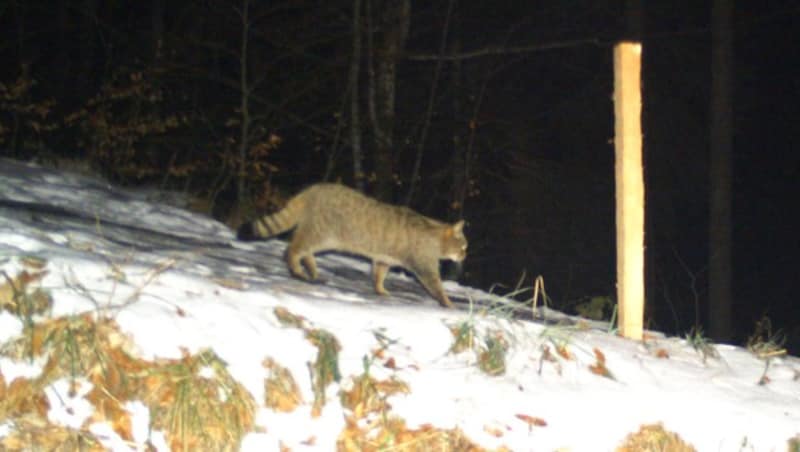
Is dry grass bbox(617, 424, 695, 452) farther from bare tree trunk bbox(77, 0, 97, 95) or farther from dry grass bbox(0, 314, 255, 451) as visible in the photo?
bare tree trunk bbox(77, 0, 97, 95)

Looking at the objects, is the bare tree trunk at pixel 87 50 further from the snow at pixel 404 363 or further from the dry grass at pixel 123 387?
the dry grass at pixel 123 387

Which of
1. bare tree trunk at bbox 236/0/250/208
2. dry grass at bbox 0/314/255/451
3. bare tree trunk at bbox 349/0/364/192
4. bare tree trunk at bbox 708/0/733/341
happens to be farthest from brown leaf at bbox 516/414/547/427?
bare tree trunk at bbox 708/0/733/341

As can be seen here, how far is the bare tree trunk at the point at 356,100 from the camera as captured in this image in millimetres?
11695

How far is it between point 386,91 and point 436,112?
55.3 inches

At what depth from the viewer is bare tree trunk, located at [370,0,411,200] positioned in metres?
12.2

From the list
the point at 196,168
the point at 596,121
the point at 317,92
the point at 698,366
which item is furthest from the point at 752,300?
the point at 698,366

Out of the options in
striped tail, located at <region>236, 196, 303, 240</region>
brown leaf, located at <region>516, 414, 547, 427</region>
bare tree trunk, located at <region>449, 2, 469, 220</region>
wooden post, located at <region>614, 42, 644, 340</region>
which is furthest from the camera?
bare tree trunk, located at <region>449, 2, 469, 220</region>

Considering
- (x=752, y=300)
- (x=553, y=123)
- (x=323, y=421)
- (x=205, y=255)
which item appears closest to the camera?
(x=323, y=421)

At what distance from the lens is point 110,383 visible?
425 cm

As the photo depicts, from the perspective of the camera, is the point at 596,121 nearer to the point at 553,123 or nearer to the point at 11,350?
the point at 553,123

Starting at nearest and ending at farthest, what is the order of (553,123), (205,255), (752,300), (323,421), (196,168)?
(323,421) → (205,255) → (196,168) → (553,123) → (752,300)

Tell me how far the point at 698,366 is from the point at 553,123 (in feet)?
41.0

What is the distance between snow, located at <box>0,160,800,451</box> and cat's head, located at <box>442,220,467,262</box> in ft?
6.35

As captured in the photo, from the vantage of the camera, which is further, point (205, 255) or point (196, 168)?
point (196, 168)
